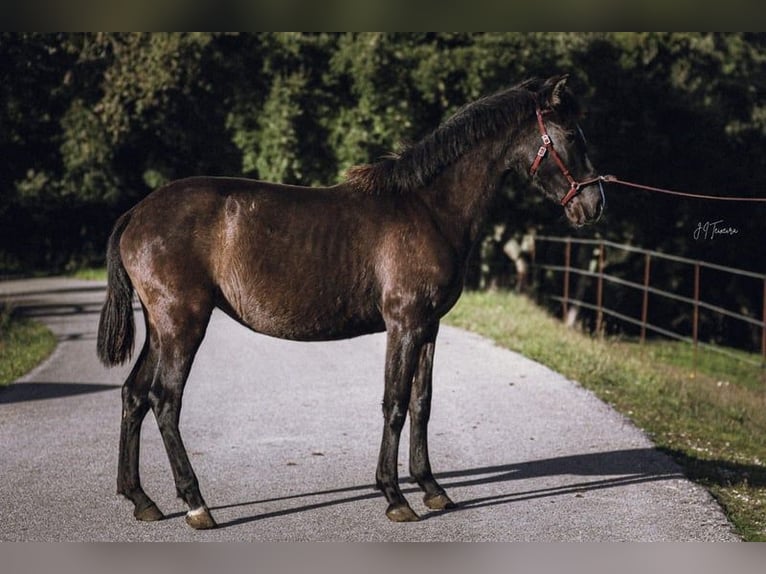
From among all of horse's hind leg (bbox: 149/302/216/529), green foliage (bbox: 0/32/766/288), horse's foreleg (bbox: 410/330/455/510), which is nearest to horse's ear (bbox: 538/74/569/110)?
horse's foreleg (bbox: 410/330/455/510)

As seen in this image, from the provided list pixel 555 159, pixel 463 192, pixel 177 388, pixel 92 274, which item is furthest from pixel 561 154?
pixel 92 274

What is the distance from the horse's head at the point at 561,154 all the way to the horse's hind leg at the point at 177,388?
197 centimetres

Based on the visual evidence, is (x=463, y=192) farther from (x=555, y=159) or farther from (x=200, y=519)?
(x=200, y=519)

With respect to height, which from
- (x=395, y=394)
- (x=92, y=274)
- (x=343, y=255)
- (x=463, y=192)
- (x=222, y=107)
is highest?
(x=222, y=107)

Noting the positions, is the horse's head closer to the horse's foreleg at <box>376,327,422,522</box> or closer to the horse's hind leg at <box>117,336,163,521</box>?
the horse's foreleg at <box>376,327,422,522</box>

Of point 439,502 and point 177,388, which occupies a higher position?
point 177,388

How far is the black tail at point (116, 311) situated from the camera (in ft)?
18.8

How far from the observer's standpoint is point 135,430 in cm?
567

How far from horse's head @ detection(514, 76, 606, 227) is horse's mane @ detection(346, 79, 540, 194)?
100mm

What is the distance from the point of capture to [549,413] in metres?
8.18

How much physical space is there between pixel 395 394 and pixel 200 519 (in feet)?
3.91

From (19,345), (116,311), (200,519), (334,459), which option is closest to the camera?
(200,519)

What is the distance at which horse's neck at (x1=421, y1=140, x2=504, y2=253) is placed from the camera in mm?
5773

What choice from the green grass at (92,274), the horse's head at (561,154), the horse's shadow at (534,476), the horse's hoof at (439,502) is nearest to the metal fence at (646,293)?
the horse's shadow at (534,476)
